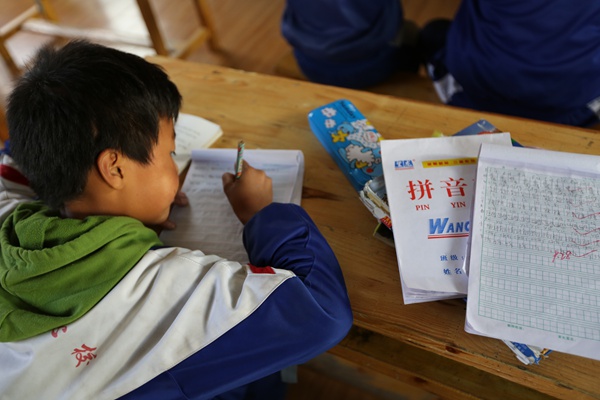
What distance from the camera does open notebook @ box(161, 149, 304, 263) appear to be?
2.61 ft

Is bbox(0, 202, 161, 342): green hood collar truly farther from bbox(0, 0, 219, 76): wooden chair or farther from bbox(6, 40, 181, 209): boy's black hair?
bbox(0, 0, 219, 76): wooden chair

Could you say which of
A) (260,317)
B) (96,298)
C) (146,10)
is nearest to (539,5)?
(260,317)

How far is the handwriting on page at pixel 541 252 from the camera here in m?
0.56

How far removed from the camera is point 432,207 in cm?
68

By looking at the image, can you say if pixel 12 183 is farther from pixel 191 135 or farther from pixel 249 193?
pixel 249 193

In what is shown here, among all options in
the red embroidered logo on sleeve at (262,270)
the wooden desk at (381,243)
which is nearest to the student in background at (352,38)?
the wooden desk at (381,243)

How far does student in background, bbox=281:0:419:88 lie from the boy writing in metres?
0.84

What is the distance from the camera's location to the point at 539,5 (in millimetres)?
1039

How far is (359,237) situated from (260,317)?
0.21 metres

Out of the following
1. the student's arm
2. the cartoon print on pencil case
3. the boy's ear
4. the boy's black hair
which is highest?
the boy's black hair

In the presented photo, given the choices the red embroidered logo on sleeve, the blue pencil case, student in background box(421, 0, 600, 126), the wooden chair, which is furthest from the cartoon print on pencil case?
the wooden chair

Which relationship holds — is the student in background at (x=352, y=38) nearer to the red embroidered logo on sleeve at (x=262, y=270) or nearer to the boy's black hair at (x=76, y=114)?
the boy's black hair at (x=76, y=114)

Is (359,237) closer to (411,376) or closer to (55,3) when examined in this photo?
(411,376)

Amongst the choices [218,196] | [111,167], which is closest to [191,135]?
[218,196]
